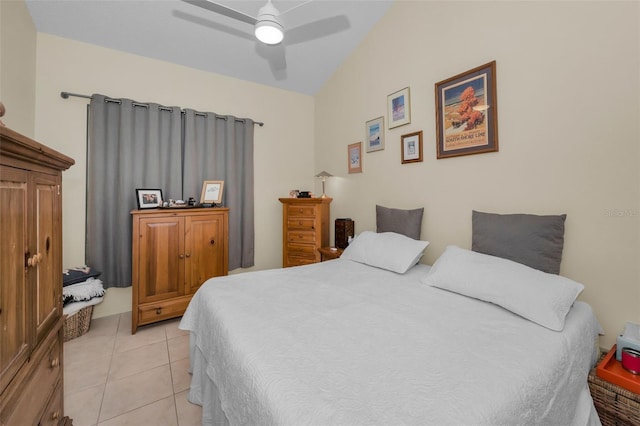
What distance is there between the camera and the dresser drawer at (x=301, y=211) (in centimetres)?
336

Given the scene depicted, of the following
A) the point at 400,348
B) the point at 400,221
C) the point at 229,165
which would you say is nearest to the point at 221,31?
the point at 229,165

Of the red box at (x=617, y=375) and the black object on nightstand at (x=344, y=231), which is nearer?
the red box at (x=617, y=375)

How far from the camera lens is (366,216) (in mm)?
3209

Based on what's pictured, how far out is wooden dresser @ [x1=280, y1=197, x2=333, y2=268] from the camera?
131 inches

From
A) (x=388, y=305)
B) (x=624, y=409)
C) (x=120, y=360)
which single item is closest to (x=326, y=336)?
(x=388, y=305)

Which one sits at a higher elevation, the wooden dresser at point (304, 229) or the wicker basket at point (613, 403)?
the wooden dresser at point (304, 229)

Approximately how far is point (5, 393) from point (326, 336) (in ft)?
3.27

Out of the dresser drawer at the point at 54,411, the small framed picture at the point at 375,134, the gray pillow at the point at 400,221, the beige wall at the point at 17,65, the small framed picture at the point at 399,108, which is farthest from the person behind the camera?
the small framed picture at the point at 375,134

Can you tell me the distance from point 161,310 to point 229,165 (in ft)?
5.84

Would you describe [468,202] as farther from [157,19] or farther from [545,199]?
[157,19]

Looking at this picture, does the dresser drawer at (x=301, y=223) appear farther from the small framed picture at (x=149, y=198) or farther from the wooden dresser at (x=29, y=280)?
the wooden dresser at (x=29, y=280)

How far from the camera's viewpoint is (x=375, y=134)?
120 inches

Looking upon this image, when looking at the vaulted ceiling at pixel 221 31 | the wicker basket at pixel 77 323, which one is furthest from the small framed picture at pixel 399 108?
the wicker basket at pixel 77 323

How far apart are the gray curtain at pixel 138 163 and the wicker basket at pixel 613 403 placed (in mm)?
3275
